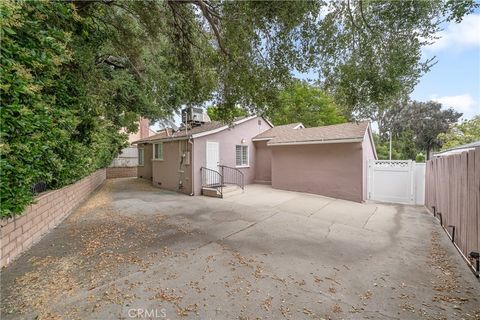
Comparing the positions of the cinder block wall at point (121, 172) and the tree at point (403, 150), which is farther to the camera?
the tree at point (403, 150)

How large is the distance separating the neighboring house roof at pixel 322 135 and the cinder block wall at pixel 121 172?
11.7 meters

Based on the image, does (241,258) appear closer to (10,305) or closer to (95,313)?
(95,313)

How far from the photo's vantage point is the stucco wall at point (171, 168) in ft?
35.5

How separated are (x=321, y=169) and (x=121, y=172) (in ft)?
52.4

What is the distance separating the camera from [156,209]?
301 inches

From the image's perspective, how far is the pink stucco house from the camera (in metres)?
9.71

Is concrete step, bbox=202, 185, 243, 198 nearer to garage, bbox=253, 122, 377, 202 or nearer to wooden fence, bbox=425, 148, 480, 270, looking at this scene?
garage, bbox=253, 122, 377, 202

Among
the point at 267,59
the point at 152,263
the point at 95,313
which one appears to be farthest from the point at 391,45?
the point at 95,313

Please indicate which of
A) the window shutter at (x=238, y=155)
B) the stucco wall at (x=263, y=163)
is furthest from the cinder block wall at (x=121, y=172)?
the stucco wall at (x=263, y=163)

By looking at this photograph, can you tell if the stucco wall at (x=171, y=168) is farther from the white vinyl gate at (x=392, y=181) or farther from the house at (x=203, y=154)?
the white vinyl gate at (x=392, y=181)

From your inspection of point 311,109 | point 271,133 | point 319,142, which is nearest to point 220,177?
point 271,133

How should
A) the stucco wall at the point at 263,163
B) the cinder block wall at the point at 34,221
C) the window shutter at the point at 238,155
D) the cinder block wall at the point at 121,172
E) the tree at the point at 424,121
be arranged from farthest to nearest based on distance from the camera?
1. the tree at the point at 424,121
2. the cinder block wall at the point at 121,172
3. the stucco wall at the point at 263,163
4. the window shutter at the point at 238,155
5. the cinder block wall at the point at 34,221

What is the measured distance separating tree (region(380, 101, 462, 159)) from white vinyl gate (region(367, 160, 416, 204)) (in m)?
20.4

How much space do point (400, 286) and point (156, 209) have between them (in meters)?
6.87
